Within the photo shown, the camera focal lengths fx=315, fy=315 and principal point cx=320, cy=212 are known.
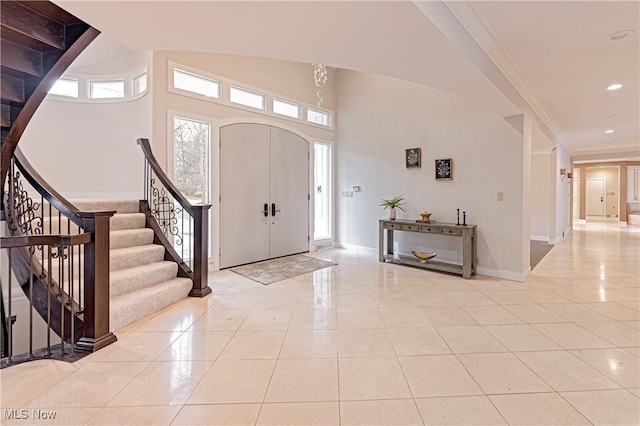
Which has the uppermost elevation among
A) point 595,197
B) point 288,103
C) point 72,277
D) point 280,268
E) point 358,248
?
point 288,103

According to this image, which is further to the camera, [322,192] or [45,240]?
[322,192]

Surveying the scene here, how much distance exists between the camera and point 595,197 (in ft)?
48.7

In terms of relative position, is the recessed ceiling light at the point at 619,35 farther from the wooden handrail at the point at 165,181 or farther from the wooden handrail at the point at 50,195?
the wooden handrail at the point at 50,195

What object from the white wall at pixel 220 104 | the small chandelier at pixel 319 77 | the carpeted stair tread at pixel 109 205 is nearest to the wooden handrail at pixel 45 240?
the carpeted stair tread at pixel 109 205

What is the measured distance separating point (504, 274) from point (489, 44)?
3165mm

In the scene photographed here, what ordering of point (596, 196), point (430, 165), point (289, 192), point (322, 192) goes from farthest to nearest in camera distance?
point (596, 196) < point (322, 192) < point (289, 192) < point (430, 165)

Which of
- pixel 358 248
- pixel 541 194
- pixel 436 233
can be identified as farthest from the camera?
pixel 541 194

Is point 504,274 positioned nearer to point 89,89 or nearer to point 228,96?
point 228,96

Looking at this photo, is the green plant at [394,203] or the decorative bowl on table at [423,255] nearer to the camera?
the decorative bowl on table at [423,255]

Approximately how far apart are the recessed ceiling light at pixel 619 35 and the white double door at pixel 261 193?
14.7 ft

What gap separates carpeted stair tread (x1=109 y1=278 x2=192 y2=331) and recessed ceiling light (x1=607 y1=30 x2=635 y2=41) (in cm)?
493

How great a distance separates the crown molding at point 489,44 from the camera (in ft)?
7.75
